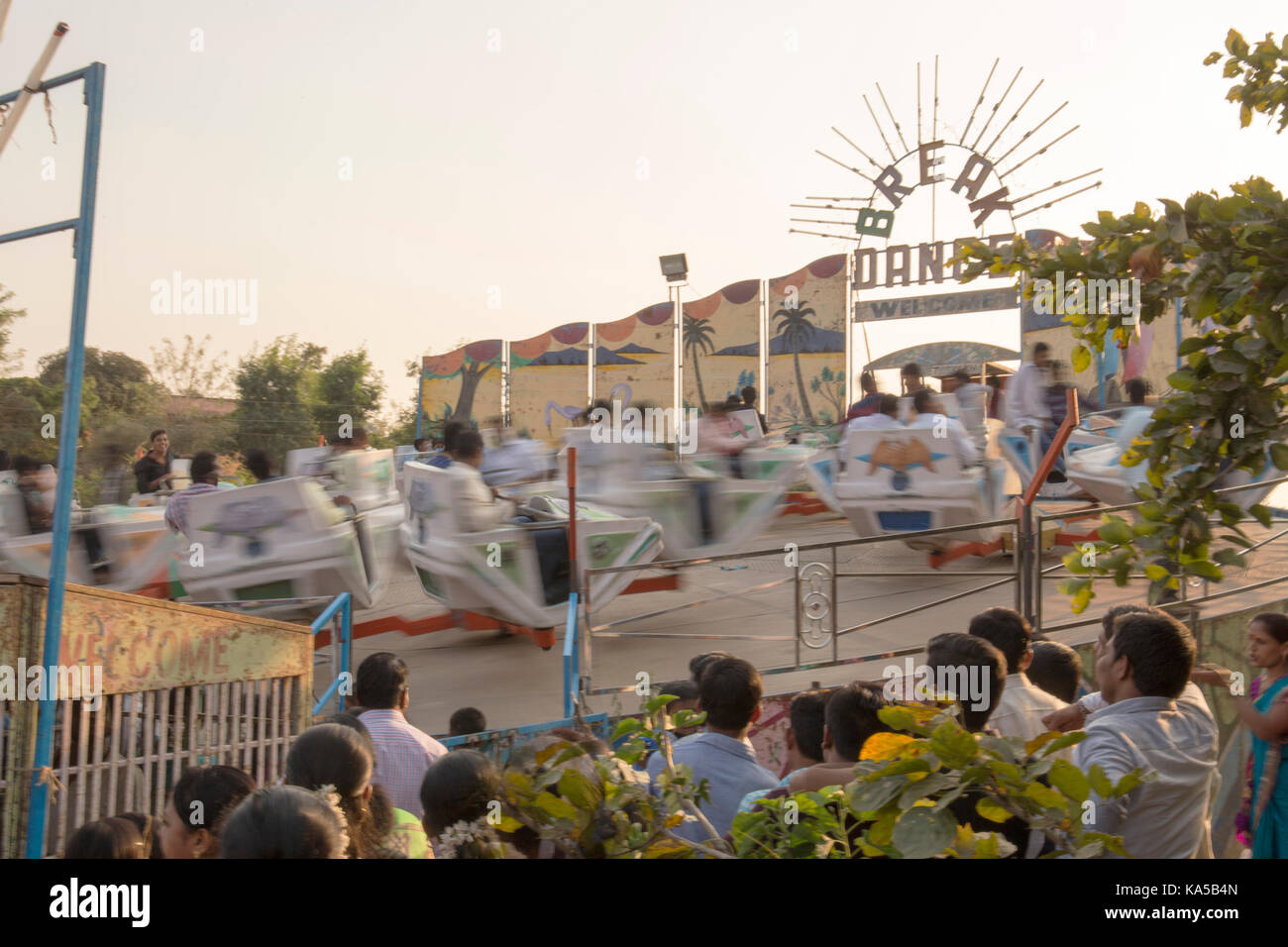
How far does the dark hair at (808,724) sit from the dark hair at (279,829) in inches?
70.3

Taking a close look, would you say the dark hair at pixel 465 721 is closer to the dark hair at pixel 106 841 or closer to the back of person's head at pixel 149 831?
the back of person's head at pixel 149 831

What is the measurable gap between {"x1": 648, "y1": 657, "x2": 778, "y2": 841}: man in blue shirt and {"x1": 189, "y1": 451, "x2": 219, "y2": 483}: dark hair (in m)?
5.18

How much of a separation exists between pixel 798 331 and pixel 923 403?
12.6m

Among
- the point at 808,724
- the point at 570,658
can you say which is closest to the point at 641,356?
the point at 570,658

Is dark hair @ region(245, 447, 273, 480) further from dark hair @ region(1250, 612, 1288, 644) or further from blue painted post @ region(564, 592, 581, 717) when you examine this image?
dark hair @ region(1250, 612, 1288, 644)

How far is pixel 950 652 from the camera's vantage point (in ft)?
10.5

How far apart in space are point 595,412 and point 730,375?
12.5 metres

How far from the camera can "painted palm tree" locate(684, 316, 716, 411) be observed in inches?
925

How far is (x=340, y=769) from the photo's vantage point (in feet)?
8.23

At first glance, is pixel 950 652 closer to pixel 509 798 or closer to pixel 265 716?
pixel 509 798

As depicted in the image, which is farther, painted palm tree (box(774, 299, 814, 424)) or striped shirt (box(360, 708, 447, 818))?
painted palm tree (box(774, 299, 814, 424))

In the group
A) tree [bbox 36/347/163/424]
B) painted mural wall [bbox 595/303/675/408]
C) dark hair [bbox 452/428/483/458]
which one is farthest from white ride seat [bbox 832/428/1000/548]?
tree [bbox 36/347/163/424]

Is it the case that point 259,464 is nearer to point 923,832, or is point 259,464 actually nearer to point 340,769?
point 340,769

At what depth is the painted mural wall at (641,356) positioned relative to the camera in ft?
80.6
